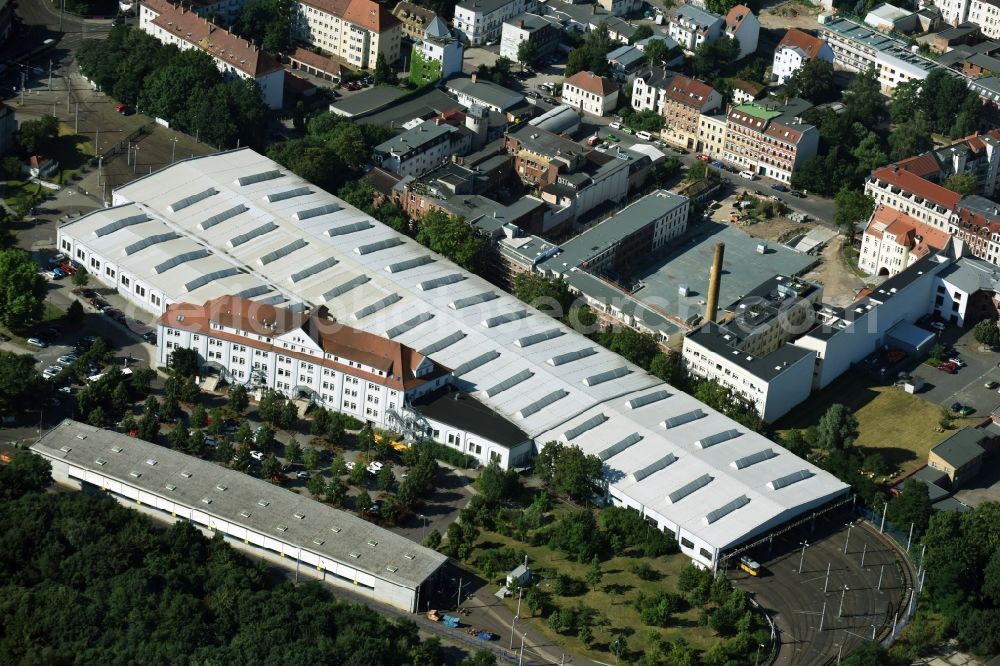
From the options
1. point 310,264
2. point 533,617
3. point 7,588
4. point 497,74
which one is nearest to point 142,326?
point 310,264

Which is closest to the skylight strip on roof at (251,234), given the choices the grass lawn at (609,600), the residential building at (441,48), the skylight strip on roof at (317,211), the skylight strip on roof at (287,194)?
the skylight strip on roof at (317,211)

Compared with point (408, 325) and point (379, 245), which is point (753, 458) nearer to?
point (408, 325)

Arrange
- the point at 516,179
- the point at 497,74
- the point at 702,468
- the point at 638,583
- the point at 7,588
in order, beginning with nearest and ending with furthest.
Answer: the point at 7,588 → the point at 638,583 → the point at 702,468 → the point at 516,179 → the point at 497,74

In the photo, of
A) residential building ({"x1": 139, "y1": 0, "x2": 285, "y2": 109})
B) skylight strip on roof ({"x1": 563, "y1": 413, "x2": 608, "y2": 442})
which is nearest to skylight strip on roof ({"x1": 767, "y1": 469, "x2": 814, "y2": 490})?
skylight strip on roof ({"x1": 563, "y1": 413, "x2": 608, "y2": 442})

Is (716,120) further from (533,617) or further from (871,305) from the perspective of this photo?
(533,617)

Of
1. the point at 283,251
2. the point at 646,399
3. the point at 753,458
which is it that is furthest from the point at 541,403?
the point at 283,251

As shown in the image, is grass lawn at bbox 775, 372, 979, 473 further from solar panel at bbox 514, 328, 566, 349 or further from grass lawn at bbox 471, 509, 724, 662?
grass lawn at bbox 471, 509, 724, 662
